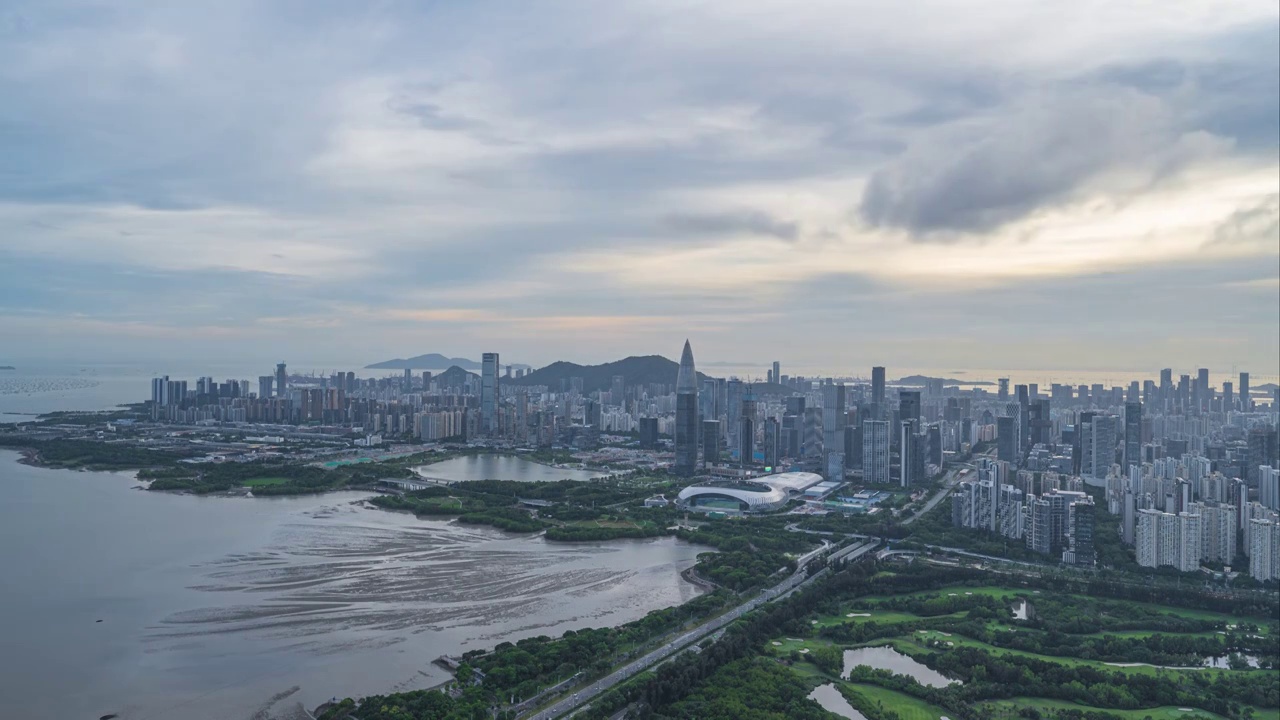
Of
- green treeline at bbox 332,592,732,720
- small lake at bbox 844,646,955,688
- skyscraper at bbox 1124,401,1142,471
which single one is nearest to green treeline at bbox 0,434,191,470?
green treeline at bbox 332,592,732,720

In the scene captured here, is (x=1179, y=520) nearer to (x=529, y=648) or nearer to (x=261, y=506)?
(x=529, y=648)

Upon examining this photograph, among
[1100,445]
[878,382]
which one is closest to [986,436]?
[878,382]

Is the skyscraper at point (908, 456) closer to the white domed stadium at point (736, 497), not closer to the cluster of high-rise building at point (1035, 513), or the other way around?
the white domed stadium at point (736, 497)

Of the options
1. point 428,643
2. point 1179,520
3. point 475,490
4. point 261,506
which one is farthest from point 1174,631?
point 261,506

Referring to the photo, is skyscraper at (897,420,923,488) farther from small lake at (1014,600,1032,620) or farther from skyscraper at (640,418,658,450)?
skyscraper at (640,418,658,450)

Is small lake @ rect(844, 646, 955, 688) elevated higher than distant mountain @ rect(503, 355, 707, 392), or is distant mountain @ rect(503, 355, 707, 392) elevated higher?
distant mountain @ rect(503, 355, 707, 392)

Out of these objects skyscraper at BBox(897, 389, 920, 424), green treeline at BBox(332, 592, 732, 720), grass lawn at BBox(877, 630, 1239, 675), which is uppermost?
skyscraper at BBox(897, 389, 920, 424)
